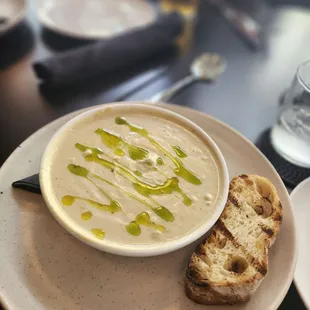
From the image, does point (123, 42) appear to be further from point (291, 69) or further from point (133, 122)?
point (291, 69)

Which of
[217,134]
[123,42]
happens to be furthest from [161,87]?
[217,134]

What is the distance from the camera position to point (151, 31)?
1541mm

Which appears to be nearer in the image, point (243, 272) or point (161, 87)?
point (243, 272)

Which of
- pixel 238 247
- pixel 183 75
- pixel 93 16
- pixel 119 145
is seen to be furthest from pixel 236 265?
pixel 93 16

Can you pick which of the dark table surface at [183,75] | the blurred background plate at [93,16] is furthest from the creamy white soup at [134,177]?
the blurred background plate at [93,16]

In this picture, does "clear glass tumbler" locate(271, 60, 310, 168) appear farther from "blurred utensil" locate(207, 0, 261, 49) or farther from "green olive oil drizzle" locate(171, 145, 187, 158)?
"blurred utensil" locate(207, 0, 261, 49)

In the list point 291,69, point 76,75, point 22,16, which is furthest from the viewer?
point 291,69

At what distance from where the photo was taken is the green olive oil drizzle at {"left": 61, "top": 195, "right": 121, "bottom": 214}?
856 mm

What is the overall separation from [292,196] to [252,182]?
0.41ft

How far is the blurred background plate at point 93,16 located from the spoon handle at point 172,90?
32 cm

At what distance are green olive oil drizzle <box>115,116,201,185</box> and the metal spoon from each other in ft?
1.14

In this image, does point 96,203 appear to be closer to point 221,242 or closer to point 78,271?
point 78,271

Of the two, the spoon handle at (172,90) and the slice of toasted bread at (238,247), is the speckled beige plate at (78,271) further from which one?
the spoon handle at (172,90)

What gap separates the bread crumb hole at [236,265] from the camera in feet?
2.74
